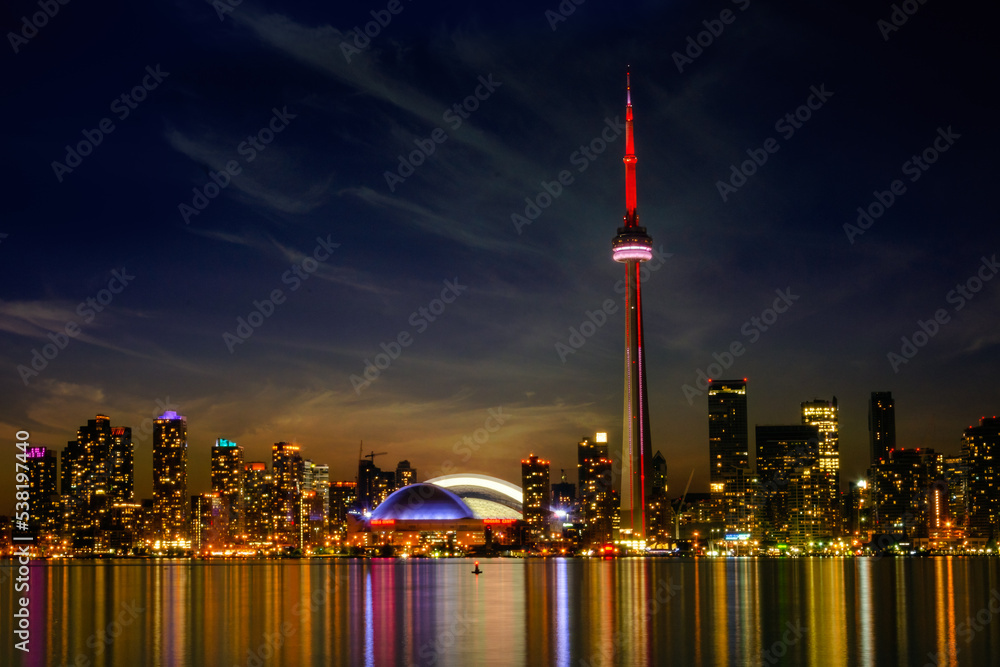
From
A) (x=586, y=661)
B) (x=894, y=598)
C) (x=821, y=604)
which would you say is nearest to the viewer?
(x=586, y=661)

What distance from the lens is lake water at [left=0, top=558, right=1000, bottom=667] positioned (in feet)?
175

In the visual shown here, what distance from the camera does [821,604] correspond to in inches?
3469

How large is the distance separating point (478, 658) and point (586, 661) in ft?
16.1

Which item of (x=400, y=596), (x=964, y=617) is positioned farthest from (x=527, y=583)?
(x=964, y=617)

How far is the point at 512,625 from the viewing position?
2717 inches

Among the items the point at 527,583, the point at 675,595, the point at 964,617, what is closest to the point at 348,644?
the point at 964,617

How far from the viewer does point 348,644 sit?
57.8 metres

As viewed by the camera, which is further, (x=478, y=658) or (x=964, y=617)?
(x=964, y=617)

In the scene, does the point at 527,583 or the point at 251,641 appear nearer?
the point at 251,641

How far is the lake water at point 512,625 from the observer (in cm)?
5322

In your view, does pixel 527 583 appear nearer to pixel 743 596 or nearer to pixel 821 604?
pixel 743 596

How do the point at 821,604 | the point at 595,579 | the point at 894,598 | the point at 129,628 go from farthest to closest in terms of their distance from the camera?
the point at 595,579 → the point at 894,598 → the point at 821,604 → the point at 129,628

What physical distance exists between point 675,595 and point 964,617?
29.6m

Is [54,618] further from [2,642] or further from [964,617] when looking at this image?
[964,617]
